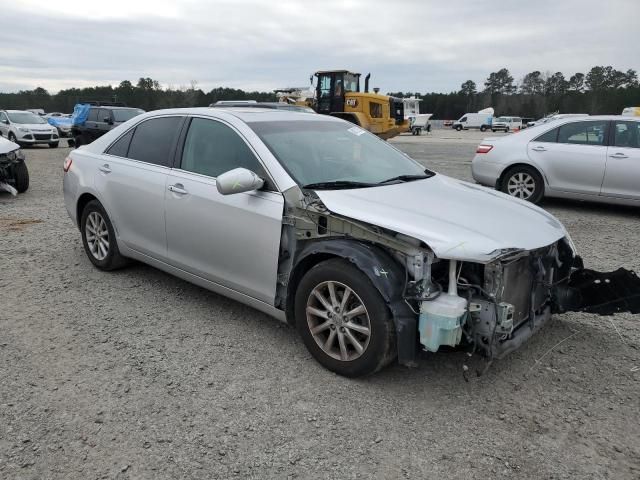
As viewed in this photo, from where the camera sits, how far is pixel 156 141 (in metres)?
4.52

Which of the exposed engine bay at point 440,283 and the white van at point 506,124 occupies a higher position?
the white van at point 506,124

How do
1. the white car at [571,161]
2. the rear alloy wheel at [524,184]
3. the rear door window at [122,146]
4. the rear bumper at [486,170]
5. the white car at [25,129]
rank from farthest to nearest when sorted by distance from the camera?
the white car at [25,129]
the rear bumper at [486,170]
the rear alloy wheel at [524,184]
the white car at [571,161]
the rear door window at [122,146]

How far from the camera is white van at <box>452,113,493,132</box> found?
200ft

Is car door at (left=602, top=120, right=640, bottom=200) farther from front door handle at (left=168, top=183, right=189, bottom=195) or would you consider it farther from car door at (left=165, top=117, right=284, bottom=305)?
front door handle at (left=168, top=183, right=189, bottom=195)

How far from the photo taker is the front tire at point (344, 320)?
2.98m

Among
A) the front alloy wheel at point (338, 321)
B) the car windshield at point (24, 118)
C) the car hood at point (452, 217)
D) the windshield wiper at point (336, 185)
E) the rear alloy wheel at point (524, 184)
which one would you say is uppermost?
the car windshield at point (24, 118)

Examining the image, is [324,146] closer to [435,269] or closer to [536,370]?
[435,269]

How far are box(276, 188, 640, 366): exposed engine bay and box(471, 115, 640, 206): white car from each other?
16.4ft

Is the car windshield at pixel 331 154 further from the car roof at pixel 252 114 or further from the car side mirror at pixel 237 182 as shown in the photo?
the car side mirror at pixel 237 182

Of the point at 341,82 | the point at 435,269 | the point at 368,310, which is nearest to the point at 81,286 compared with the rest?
the point at 368,310

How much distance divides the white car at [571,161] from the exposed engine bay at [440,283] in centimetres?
501

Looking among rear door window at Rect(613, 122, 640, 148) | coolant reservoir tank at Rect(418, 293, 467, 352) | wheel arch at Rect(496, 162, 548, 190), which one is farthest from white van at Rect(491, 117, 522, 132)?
coolant reservoir tank at Rect(418, 293, 467, 352)

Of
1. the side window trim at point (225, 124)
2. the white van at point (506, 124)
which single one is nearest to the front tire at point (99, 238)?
the side window trim at point (225, 124)

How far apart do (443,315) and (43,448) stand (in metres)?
2.12
